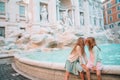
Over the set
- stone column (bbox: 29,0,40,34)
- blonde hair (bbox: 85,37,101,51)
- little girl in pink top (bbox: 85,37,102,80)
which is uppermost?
stone column (bbox: 29,0,40,34)

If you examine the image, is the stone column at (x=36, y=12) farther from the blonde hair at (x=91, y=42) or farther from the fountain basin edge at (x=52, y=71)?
the blonde hair at (x=91, y=42)

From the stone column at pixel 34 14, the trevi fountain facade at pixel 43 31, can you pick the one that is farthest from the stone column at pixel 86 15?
the stone column at pixel 34 14

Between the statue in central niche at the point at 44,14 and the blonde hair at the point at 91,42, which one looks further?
the statue in central niche at the point at 44,14

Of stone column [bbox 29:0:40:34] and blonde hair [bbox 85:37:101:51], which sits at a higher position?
stone column [bbox 29:0:40:34]

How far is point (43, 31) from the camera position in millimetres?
12422

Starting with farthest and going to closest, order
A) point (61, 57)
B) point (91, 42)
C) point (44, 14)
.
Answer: point (44, 14), point (61, 57), point (91, 42)

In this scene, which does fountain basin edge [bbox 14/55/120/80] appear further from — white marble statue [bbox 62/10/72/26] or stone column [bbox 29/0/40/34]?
white marble statue [bbox 62/10/72/26]

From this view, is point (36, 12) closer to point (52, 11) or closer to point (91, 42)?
point (52, 11)

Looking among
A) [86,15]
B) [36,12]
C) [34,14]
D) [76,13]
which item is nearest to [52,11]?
[36,12]

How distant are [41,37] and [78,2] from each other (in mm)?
15299

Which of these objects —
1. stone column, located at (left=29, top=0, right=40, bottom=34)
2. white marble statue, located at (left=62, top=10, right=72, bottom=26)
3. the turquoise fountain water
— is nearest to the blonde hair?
the turquoise fountain water

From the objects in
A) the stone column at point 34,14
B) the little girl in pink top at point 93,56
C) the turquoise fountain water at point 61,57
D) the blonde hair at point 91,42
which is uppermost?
the stone column at point 34,14

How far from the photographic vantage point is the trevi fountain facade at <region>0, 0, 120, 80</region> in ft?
11.5

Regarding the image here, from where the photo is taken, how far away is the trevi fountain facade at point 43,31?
349 cm
